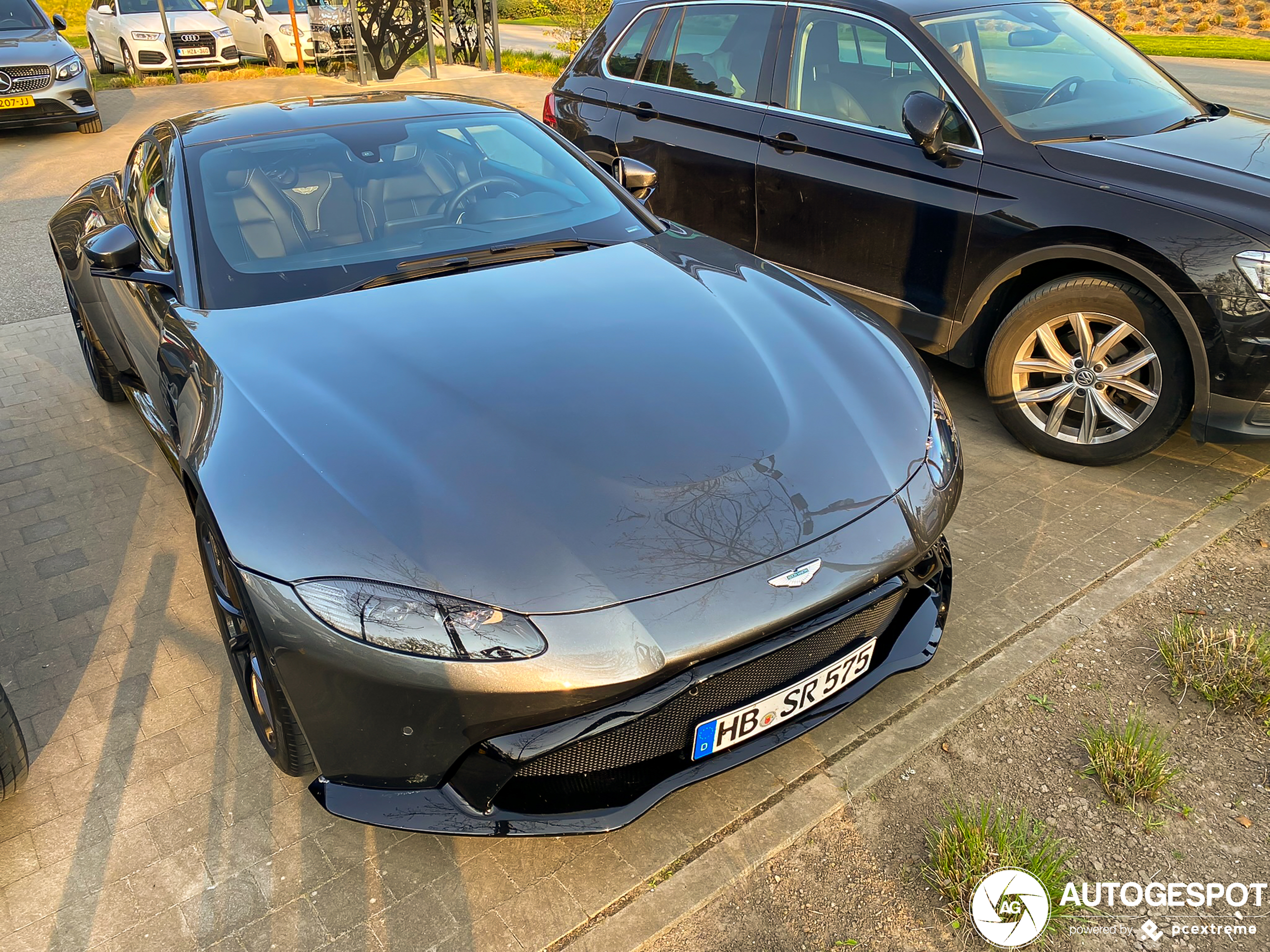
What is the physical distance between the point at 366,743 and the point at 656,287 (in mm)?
1623

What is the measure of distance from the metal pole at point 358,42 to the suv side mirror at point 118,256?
12.5 metres

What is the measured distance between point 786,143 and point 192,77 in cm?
1399

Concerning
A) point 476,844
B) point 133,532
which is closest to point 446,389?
point 476,844

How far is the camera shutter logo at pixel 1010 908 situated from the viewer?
6.70ft

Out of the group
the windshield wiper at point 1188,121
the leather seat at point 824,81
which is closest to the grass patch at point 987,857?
the windshield wiper at point 1188,121

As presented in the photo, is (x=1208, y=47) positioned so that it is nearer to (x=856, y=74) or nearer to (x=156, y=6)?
(x=856, y=74)

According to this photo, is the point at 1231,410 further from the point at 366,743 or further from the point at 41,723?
the point at 41,723

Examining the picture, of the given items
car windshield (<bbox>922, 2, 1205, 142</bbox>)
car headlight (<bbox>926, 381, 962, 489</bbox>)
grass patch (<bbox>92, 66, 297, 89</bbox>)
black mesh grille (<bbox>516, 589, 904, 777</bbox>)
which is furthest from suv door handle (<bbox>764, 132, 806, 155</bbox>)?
grass patch (<bbox>92, 66, 297, 89</bbox>)

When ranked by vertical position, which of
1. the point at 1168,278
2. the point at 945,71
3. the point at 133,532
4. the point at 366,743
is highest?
the point at 945,71

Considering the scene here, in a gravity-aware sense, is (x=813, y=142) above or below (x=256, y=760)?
above

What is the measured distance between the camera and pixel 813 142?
14.8 feet

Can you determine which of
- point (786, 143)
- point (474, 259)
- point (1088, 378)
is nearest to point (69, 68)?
point (786, 143)

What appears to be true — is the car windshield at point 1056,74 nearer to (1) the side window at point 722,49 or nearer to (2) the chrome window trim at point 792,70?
(2) the chrome window trim at point 792,70

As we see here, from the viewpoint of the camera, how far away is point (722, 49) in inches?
195
